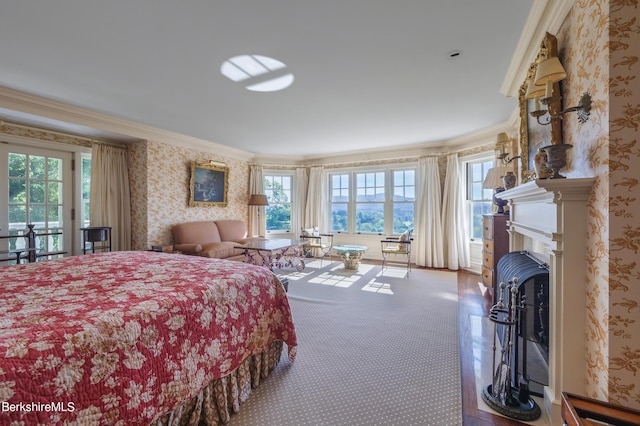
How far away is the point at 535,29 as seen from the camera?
196 centimetres

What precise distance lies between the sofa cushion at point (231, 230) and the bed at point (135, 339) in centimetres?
353

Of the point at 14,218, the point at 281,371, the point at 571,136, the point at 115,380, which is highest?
the point at 571,136

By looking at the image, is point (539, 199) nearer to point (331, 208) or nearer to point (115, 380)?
point (115, 380)

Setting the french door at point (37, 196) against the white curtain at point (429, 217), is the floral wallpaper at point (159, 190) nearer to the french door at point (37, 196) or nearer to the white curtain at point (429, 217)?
the french door at point (37, 196)

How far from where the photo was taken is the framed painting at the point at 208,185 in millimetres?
5387

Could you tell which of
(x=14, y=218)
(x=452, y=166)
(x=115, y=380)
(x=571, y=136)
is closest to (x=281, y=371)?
(x=115, y=380)

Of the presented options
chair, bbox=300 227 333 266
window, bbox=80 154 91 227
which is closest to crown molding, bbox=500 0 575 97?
chair, bbox=300 227 333 266

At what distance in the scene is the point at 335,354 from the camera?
7.57ft

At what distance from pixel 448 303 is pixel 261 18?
358 cm

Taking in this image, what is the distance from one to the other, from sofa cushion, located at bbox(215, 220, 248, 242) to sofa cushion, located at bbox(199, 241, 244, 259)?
72cm

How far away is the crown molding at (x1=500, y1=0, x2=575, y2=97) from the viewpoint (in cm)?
173

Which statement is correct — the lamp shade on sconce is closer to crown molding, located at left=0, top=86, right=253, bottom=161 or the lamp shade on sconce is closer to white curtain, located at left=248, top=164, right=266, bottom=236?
crown molding, located at left=0, top=86, right=253, bottom=161

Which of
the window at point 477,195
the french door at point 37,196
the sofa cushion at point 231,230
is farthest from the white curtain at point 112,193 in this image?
the window at point 477,195

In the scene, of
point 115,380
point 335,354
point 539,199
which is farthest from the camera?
point 335,354
